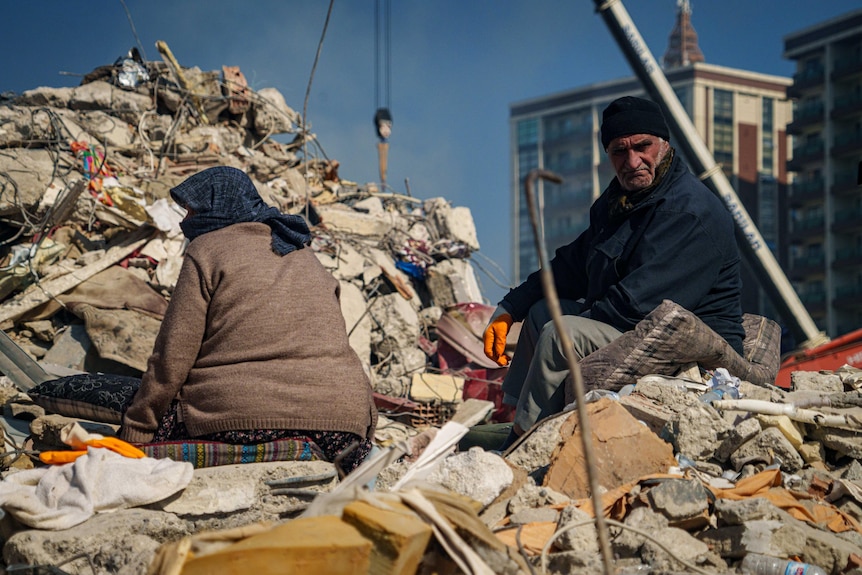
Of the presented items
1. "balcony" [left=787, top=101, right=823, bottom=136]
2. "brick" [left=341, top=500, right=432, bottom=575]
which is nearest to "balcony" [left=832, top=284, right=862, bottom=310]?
"balcony" [left=787, top=101, right=823, bottom=136]

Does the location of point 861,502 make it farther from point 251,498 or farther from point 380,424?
point 380,424

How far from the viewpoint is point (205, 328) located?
3.69 meters

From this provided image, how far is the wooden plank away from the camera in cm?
697

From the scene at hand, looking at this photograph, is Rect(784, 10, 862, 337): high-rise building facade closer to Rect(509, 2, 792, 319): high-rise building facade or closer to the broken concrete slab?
Rect(509, 2, 792, 319): high-rise building facade

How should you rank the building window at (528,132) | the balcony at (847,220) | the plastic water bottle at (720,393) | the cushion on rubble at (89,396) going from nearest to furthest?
the plastic water bottle at (720,393)
the cushion on rubble at (89,396)
the balcony at (847,220)
the building window at (528,132)

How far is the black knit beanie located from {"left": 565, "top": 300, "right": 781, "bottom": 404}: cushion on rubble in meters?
0.92

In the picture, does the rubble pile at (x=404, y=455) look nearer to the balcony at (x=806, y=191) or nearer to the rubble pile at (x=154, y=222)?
the rubble pile at (x=154, y=222)

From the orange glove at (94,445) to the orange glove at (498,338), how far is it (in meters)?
2.06

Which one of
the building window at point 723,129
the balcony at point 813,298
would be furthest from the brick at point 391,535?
the building window at point 723,129

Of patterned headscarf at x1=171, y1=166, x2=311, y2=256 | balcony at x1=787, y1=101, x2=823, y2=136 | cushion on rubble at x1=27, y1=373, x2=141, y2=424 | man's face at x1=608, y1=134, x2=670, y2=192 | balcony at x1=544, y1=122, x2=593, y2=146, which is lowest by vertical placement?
cushion on rubble at x1=27, y1=373, x2=141, y2=424

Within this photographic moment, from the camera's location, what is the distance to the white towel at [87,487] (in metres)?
3.05

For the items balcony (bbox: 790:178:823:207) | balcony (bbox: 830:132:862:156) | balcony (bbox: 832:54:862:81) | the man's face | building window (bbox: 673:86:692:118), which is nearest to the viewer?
the man's face

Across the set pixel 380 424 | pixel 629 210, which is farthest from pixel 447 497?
pixel 380 424

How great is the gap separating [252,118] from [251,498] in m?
8.77
